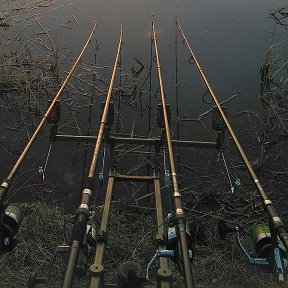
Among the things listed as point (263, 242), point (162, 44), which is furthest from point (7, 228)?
point (162, 44)

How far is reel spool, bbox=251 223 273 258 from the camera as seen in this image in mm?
2414

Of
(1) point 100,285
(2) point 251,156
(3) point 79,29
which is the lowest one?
(1) point 100,285

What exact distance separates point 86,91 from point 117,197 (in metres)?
2.70

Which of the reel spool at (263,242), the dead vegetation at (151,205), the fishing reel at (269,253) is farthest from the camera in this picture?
the dead vegetation at (151,205)

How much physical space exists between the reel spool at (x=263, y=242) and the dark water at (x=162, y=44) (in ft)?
9.61

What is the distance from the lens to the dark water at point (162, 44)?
5658 millimetres

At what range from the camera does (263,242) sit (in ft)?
8.11

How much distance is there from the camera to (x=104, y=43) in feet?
28.9

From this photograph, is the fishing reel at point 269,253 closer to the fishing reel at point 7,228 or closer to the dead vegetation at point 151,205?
the dead vegetation at point 151,205

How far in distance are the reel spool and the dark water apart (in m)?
2.93

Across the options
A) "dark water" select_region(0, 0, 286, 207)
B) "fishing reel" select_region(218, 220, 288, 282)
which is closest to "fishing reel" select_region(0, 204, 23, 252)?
"fishing reel" select_region(218, 220, 288, 282)

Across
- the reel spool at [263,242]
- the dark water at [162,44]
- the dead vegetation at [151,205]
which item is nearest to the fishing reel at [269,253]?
the reel spool at [263,242]

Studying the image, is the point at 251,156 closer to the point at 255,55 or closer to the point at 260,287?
the point at 260,287

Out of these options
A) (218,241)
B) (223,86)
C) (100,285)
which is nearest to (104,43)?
(223,86)
